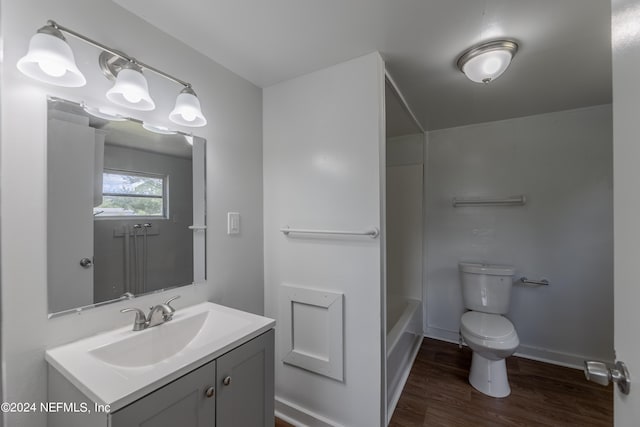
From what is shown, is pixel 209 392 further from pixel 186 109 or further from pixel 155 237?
pixel 186 109

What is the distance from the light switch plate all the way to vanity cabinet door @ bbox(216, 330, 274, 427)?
686 mm

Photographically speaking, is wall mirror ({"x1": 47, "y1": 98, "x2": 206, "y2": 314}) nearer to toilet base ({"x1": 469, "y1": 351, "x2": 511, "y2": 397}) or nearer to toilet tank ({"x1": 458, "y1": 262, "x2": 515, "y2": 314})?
toilet base ({"x1": 469, "y1": 351, "x2": 511, "y2": 397})

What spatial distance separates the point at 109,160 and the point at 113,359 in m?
0.81

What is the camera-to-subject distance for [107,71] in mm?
1159

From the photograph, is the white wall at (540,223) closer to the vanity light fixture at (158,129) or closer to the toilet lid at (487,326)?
the toilet lid at (487,326)

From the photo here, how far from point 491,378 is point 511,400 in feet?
0.54

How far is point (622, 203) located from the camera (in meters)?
0.67

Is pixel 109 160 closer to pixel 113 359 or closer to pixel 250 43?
pixel 113 359

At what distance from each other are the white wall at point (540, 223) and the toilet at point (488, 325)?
0.88 ft

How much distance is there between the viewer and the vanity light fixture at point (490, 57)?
1446mm

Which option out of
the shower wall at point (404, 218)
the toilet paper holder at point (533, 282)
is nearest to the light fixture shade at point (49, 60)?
the shower wall at point (404, 218)

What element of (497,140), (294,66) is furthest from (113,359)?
(497,140)

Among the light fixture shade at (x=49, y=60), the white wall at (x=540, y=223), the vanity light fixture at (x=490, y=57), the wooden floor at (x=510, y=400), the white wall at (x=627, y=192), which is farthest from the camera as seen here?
the white wall at (x=540, y=223)

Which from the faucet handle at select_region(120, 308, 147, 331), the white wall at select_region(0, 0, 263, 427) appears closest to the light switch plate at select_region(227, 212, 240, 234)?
the white wall at select_region(0, 0, 263, 427)
